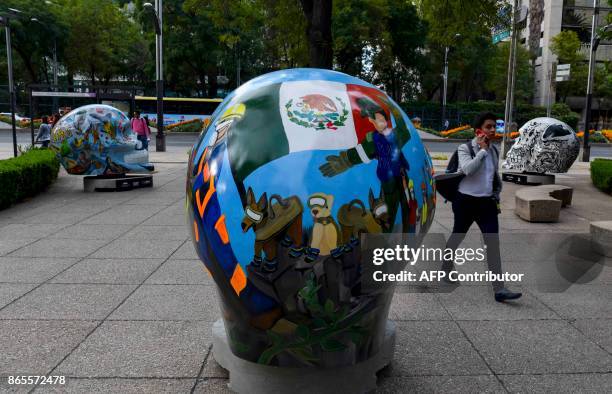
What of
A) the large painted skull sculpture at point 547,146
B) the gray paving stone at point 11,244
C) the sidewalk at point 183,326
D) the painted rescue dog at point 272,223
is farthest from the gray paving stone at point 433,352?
the large painted skull sculpture at point 547,146

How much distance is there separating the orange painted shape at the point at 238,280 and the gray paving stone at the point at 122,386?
93 centimetres

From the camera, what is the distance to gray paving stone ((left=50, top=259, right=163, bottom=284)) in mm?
5637

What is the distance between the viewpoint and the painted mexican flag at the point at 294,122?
2807 millimetres

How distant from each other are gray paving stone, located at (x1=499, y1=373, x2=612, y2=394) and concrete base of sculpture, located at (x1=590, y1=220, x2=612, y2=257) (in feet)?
12.4

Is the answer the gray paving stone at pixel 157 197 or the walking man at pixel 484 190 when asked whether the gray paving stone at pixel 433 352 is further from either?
the gray paving stone at pixel 157 197

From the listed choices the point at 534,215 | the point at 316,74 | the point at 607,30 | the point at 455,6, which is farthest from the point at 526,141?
the point at 316,74

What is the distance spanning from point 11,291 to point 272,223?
377 centimetres

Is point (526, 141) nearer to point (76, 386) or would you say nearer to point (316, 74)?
point (316, 74)

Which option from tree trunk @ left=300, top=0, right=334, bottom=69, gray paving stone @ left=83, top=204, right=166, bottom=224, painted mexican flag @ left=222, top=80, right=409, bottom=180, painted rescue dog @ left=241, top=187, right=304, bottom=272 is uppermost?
tree trunk @ left=300, top=0, right=334, bottom=69

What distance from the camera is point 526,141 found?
45.6ft

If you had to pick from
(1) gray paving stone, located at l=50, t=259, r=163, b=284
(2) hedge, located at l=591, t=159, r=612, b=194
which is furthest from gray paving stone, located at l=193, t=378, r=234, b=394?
(2) hedge, located at l=591, t=159, r=612, b=194

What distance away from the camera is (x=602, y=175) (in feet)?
41.8

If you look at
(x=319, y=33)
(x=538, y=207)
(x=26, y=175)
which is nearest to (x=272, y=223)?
(x=538, y=207)

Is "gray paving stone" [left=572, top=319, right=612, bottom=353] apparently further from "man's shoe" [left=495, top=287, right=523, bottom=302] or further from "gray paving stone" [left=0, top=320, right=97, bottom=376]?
"gray paving stone" [left=0, top=320, right=97, bottom=376]
